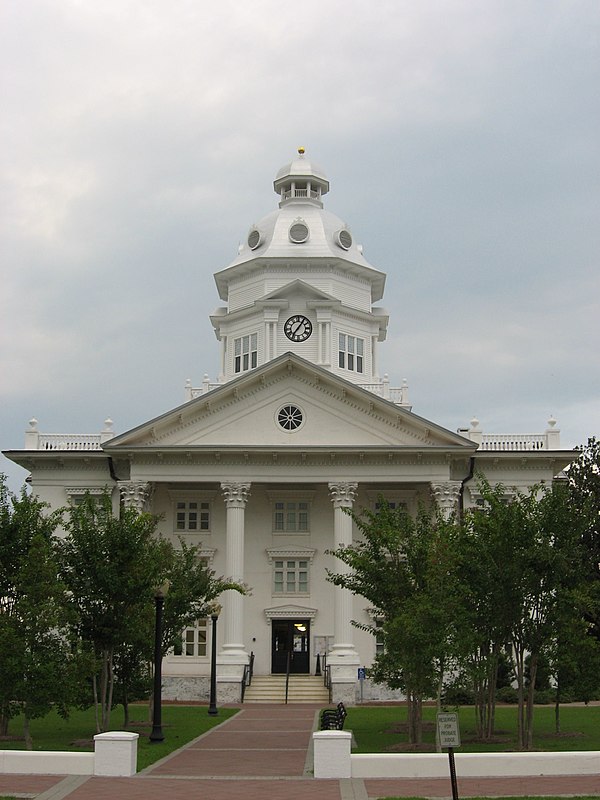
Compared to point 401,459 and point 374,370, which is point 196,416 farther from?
point 374,370

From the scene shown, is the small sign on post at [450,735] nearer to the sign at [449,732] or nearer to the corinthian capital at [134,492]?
the sign at [449,732]

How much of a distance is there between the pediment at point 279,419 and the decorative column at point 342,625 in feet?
7.33

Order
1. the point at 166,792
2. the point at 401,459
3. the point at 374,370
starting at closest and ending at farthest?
the point at 166,792 → the point at 401,459 → the point at 374,370

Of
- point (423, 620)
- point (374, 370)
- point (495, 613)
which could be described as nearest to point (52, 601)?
point (423, 620)

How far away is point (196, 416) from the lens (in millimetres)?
47469

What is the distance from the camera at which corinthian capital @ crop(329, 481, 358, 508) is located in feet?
152

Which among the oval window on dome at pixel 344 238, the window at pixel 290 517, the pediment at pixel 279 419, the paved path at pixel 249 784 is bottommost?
the paved path at pixel 249 784

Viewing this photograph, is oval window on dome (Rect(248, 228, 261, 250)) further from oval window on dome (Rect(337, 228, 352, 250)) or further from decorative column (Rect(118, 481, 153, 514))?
decorative column (Rect(118, 481, 153, 514))

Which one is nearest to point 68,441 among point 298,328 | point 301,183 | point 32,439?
point 32,439

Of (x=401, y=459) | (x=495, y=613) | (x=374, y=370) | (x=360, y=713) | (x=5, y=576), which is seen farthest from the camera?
(x=374, y=370)

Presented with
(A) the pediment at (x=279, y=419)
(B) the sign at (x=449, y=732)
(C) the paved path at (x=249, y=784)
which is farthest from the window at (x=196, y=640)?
(B) the sign at (x=449, y=732)

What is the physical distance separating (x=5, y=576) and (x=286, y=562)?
2338cm

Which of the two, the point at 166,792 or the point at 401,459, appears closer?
the point at 166,792

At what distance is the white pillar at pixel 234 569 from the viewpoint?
45.2m
